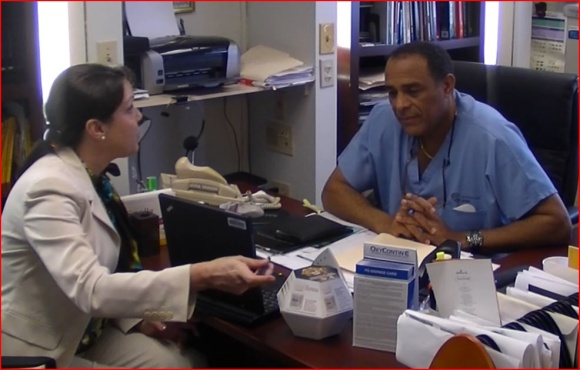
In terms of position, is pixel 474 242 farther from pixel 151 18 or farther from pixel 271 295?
pixel 151 18

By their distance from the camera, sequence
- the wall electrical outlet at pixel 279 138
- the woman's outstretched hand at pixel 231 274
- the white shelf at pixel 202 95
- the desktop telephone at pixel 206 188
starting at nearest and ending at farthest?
the woman's outstretched hand at pixel 231 274 → the desktop telephone at pixel 206 188 → the white shelf at pixel 202 95 → the wall electrical outlet at pixel 279 138

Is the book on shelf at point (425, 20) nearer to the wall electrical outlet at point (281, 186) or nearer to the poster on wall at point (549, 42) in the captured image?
the poster on wall at point (549, 42)

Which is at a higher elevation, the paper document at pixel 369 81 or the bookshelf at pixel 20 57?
the bookshelf at pixel 20 57

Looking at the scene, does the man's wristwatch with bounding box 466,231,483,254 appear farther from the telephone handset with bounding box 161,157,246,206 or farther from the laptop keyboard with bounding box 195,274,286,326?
the telephone handset with bounding box 161,157,246,206

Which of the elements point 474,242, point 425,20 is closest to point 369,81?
point 425,20

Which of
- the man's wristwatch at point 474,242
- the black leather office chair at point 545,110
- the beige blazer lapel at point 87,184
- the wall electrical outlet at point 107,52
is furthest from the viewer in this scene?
the wall electrical outlet at point 107,52

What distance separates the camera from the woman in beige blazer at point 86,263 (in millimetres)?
1667

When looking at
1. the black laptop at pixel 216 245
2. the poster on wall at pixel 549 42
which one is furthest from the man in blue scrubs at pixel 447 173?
the poster on wall at pixel 549 42

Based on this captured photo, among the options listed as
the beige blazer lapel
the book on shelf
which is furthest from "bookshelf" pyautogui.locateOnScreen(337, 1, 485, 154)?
the beige blazer lapel

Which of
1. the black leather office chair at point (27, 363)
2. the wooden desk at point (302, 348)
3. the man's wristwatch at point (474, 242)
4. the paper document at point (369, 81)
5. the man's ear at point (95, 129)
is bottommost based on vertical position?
the black leather office chair at point (27, 363)

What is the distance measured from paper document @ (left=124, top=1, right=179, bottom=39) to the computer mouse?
930 mm

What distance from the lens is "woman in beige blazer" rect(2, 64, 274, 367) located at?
167cm

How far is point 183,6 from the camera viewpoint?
10.4ft

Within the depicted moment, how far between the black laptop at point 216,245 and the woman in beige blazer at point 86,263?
0.21ft
